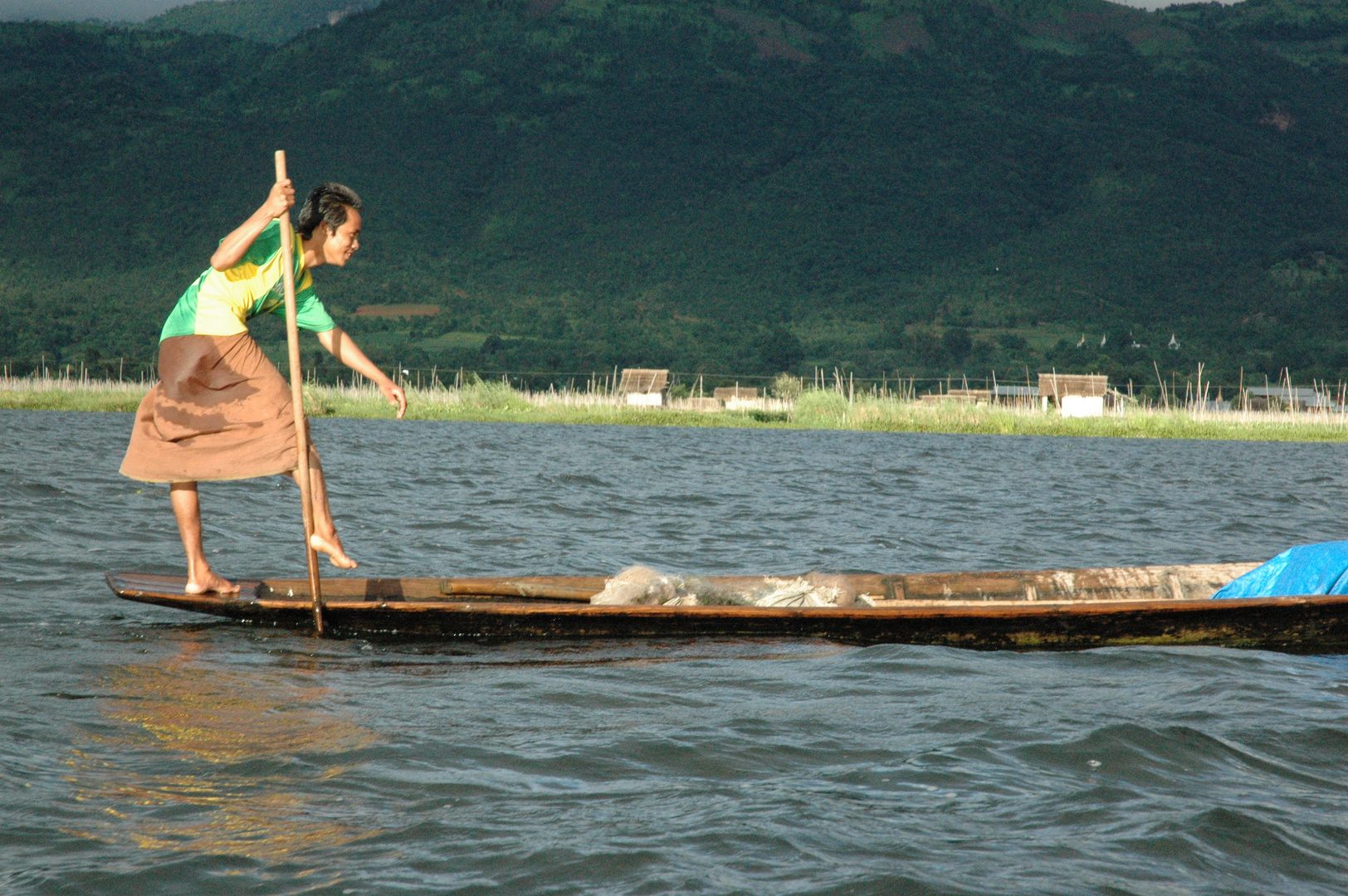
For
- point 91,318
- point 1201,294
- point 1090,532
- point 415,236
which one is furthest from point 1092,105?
point 1090,532

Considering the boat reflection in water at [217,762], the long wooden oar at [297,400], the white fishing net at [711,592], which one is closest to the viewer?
the boat reflection in water at [217,762]

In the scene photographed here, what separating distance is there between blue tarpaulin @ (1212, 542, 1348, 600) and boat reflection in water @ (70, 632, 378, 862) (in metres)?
4.76

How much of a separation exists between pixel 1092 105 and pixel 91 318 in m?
111

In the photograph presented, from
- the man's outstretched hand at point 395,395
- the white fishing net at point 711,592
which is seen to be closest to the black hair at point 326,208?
the man's outstretched hand at point 395,395

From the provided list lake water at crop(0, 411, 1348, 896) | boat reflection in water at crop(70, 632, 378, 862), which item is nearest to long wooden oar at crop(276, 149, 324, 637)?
lake water at crop(0, 411, 1348, 896)

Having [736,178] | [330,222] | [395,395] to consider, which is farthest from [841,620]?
[736,178]

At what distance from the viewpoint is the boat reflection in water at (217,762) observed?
367cm

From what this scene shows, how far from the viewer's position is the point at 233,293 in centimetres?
614

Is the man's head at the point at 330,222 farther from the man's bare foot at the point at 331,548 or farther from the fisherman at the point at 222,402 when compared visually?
the man's bare foot at the point at 331,548

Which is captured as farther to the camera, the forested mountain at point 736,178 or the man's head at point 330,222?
the forested mountain at point 736,178

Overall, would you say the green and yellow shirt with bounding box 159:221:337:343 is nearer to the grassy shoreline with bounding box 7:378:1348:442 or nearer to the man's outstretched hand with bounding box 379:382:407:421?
the man's outstretched hand with bounding box 379:382:407:421

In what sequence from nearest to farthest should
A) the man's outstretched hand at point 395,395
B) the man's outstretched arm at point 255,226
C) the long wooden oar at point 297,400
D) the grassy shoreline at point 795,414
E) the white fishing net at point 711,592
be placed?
the man's outstretched arm at point 255,226, the long wooden oar at point 297,400, the man's outstretched hand at point 395,395, the white fishing net at point 711,592, the grassy shoreline at point 795,414

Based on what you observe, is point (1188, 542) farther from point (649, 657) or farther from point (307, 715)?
point (307, 715)

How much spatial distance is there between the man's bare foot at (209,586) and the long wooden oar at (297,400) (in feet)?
1.56
